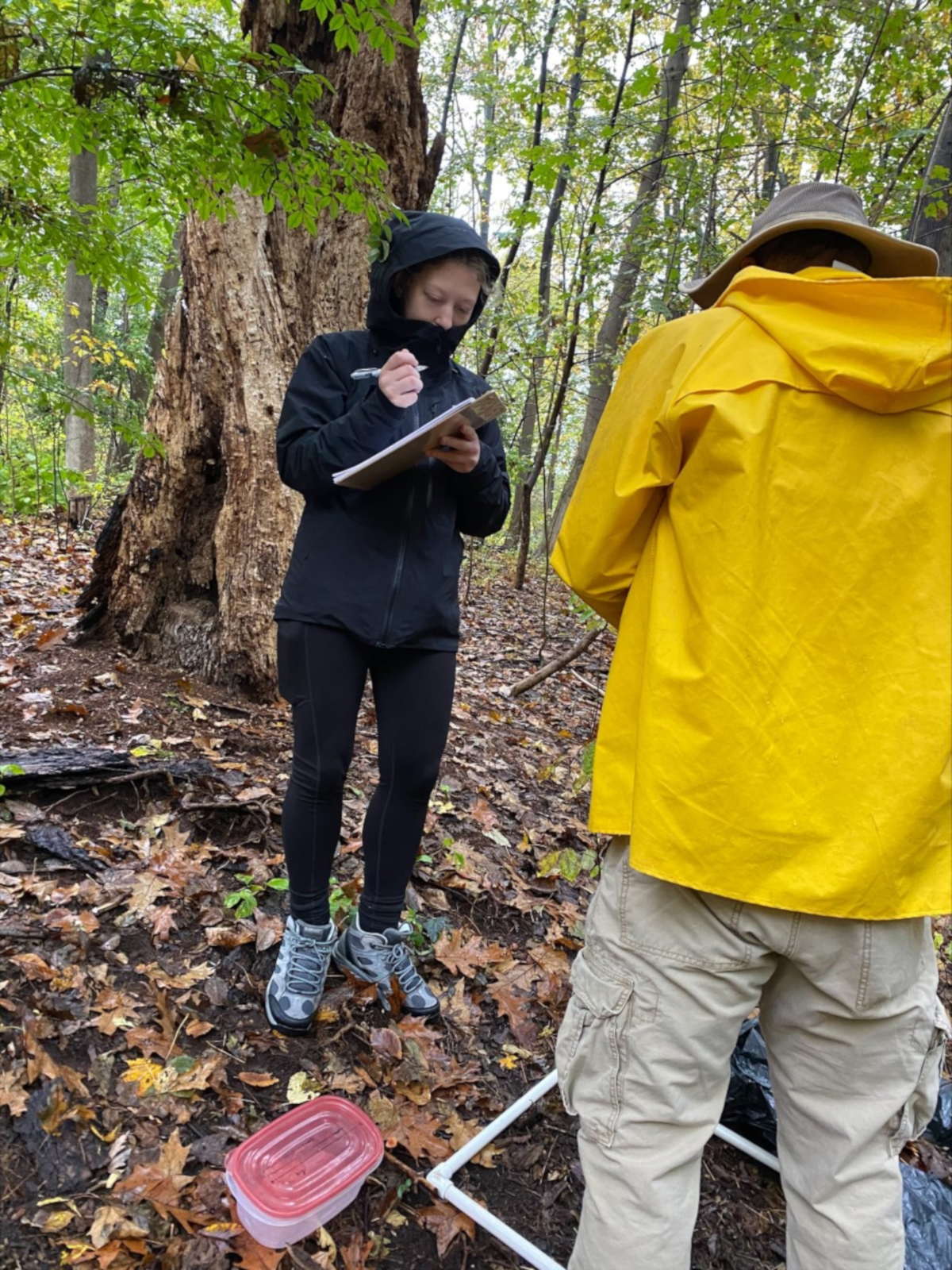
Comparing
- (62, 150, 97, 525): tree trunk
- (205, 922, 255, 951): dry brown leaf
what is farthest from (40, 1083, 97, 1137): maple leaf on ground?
(62, 150, 97, 525): tree trunk

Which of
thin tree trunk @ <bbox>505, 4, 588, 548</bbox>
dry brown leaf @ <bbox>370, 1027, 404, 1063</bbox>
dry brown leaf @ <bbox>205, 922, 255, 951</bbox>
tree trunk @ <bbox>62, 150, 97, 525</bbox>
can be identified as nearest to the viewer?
dry brown leaf @ <bbox>370, 1027, 404, 1063</bbox>

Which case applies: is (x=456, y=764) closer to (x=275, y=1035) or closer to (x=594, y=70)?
(x=275, y=1035)

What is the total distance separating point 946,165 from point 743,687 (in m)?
3.63

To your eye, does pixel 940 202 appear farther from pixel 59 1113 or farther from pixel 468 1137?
pixel 59 1113

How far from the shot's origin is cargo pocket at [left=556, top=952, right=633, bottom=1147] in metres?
1.28

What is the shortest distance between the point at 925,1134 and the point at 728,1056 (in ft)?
4.78

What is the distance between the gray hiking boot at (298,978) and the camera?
84.2 inches

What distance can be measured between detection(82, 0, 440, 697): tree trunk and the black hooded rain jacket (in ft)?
6.19

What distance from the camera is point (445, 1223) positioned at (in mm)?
1775

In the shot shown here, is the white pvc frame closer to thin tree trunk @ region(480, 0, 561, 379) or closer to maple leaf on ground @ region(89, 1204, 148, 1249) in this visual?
maple leaf on ground @ region(89, 1204, 148, 1249)

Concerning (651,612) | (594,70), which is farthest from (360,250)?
(594,70)

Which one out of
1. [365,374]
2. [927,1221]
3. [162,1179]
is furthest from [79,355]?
[927,1221]

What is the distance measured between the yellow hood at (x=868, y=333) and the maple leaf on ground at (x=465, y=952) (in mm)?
2228

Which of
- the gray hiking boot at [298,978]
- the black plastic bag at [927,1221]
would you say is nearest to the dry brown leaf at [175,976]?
the gray hiking boot at [298,978]
